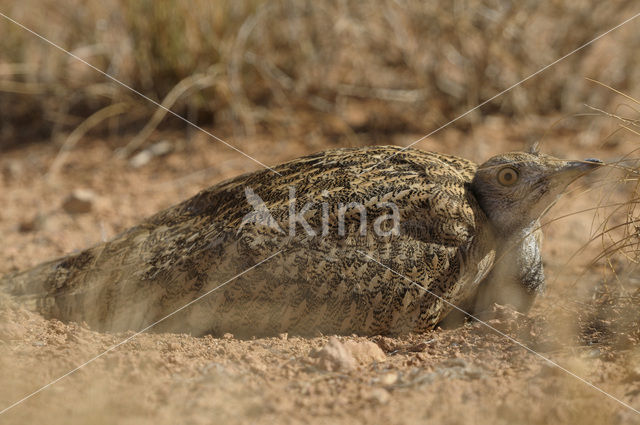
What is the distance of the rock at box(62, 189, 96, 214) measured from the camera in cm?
586

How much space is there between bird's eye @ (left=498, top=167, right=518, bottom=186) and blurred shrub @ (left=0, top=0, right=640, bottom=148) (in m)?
3.36

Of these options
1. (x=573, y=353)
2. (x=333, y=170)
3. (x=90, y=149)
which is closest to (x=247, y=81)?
(x=90, y=149)

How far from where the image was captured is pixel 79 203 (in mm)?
5863

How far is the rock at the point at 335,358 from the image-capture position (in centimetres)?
304

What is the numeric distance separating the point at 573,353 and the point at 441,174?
1.14 meters

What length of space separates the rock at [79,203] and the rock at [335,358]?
3534 mm

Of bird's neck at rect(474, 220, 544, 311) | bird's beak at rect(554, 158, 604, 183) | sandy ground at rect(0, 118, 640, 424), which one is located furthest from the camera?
bird's neck at rect(474, 220, 544, 311)

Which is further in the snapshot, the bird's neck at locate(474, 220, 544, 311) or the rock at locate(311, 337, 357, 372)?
the bird's neck at locate(474, 220, 544, 311)

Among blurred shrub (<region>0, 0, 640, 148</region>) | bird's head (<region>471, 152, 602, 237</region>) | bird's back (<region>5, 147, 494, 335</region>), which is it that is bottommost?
bird's back (<region>5, 147, 494, 335</region>)

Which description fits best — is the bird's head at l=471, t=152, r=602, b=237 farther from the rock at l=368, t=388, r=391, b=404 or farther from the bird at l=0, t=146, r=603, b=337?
the rock at l=368, t=388, r=391, b=404

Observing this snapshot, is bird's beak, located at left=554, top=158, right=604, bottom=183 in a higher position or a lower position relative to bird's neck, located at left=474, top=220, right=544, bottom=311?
higher

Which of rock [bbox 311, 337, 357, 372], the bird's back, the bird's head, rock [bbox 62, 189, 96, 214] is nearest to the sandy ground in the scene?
rock [bbox 311, 337, 357, 372]

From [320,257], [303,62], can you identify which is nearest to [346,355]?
[320,257]

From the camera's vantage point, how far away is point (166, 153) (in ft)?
22.6
